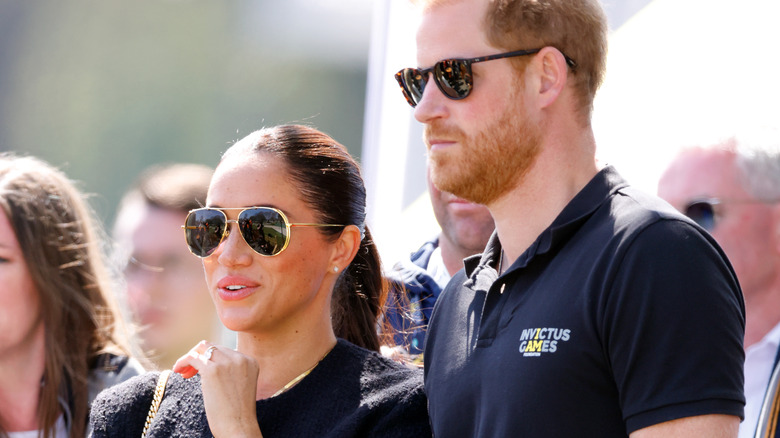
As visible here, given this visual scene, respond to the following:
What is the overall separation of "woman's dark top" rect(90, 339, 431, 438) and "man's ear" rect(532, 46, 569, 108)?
778 millimetres

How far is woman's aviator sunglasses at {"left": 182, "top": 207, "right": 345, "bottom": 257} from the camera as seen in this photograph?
246 centimetres

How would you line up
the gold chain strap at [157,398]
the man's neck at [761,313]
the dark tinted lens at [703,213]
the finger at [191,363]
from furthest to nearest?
the dark tinted lens at [703,213]
the man's neck at [761,313]
the gold chain strap at [157,398]
the finger at [191,363]

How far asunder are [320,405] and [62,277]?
1.46m

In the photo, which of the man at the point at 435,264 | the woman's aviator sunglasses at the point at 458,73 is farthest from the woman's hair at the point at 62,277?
the woman's aviator sunglasses at the point at 458,73

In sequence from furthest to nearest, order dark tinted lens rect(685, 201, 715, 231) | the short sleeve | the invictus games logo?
dark tinted lens rect(685, 201, 715, 231)
the invictus games logo
the short sleeve

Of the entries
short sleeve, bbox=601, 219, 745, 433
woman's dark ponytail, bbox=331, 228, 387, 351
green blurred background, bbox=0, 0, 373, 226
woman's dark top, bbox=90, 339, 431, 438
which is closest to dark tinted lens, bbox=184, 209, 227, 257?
woman's dark top, bbox=90, 339, 431, 438

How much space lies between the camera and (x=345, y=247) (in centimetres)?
263

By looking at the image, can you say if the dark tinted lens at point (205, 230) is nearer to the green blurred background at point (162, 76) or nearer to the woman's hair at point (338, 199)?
the woman's hair at point (338, 199)

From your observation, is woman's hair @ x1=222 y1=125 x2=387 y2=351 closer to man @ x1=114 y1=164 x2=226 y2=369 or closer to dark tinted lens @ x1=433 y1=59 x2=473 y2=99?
dark tinted lens @ x1=433 y1=59 x2=473 y2=99

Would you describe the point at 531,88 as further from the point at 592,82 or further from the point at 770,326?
the point at 770,326

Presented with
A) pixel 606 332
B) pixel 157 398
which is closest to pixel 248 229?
pixel 157 398

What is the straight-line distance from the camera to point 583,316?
6.14 feet

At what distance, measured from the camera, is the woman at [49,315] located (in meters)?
3.36

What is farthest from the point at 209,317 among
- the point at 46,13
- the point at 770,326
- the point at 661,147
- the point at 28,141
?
the point at 46,13
